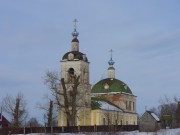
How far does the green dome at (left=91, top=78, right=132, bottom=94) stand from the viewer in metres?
75.5

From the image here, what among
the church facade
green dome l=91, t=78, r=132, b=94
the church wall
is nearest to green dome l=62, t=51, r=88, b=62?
the church facade

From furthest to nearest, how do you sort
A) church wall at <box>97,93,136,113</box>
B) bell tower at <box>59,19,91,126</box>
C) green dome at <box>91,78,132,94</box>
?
church wall at <box>97,93,136,113</box> → green dome at <box>91,78,132,94</box> → bell tower at <box>59,19,91,126</box>

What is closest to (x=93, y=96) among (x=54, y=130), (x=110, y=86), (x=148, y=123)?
(x=110, y=86)

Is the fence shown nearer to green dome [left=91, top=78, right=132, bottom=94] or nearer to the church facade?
the church facade

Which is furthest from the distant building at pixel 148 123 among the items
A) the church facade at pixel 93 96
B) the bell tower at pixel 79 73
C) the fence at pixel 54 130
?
the bell tower at pixel 79 73

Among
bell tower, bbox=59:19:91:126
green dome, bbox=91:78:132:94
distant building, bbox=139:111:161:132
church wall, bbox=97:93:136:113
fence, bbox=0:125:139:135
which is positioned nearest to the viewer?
fence, bbox=0:125:139:135

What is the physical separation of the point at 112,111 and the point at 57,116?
10.5 metres

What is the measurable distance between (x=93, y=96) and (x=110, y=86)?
3.30 metres

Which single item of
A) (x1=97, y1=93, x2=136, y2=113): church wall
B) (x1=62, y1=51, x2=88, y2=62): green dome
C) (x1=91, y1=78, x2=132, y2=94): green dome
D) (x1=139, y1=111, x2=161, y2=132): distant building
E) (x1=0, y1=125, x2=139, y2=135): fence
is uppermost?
(x1=62, y1=51, x2=88, y2=62): green dome

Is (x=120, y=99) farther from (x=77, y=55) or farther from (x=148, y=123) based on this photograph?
(x=148, y=123)

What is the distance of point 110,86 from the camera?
7550 centimetres

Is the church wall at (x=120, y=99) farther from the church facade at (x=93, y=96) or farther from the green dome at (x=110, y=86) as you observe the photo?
the green dome at (x=110, y=86)

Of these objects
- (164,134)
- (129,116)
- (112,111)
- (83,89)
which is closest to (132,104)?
(129,116)

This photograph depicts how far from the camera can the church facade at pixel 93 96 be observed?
210ft
